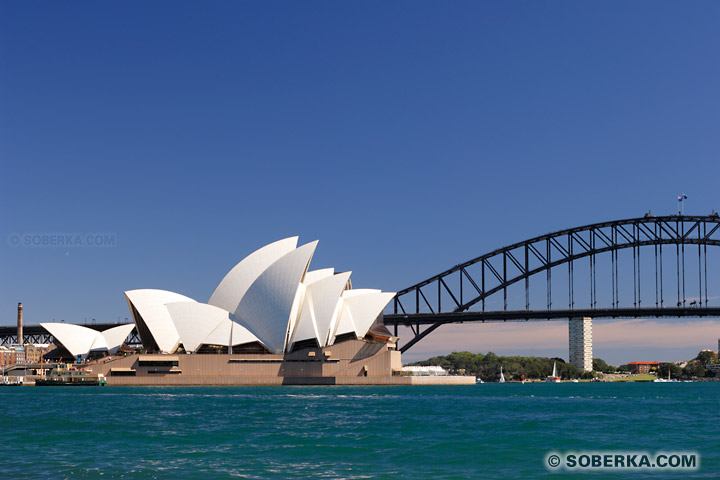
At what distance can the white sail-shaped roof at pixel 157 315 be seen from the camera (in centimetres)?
9638

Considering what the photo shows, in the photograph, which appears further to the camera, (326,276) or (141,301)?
(141,301)

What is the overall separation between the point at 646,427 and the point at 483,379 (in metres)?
152

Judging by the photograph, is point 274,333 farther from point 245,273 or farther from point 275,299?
point 245,273

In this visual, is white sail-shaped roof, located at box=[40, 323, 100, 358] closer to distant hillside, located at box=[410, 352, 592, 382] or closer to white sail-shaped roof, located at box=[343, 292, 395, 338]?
white sail-shaped roof, located at box=[343, 292, 395, 338]

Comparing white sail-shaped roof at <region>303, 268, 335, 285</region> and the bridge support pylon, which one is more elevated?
white sail-shaped roof at <region>303, 268, 335, 285</region>

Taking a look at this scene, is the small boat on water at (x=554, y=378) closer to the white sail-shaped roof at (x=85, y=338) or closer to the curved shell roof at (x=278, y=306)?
the curved shell roof at (x=278, y=306)

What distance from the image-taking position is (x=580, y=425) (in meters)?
34.6

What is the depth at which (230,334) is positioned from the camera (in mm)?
90688

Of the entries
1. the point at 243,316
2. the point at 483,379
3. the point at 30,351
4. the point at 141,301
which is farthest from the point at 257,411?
the point at 30,351

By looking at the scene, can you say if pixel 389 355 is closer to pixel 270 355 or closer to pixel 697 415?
pixel 270 355

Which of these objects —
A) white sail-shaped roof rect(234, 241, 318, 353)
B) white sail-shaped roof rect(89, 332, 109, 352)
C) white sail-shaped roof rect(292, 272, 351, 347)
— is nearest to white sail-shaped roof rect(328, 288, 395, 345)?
white sail-shaped roof rect(292, 272, 351, 347)

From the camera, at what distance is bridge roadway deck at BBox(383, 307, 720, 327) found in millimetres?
101188

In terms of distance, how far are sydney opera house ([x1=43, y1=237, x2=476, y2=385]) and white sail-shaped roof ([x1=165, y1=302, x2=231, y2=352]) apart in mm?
115

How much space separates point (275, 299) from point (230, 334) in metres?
8.37
